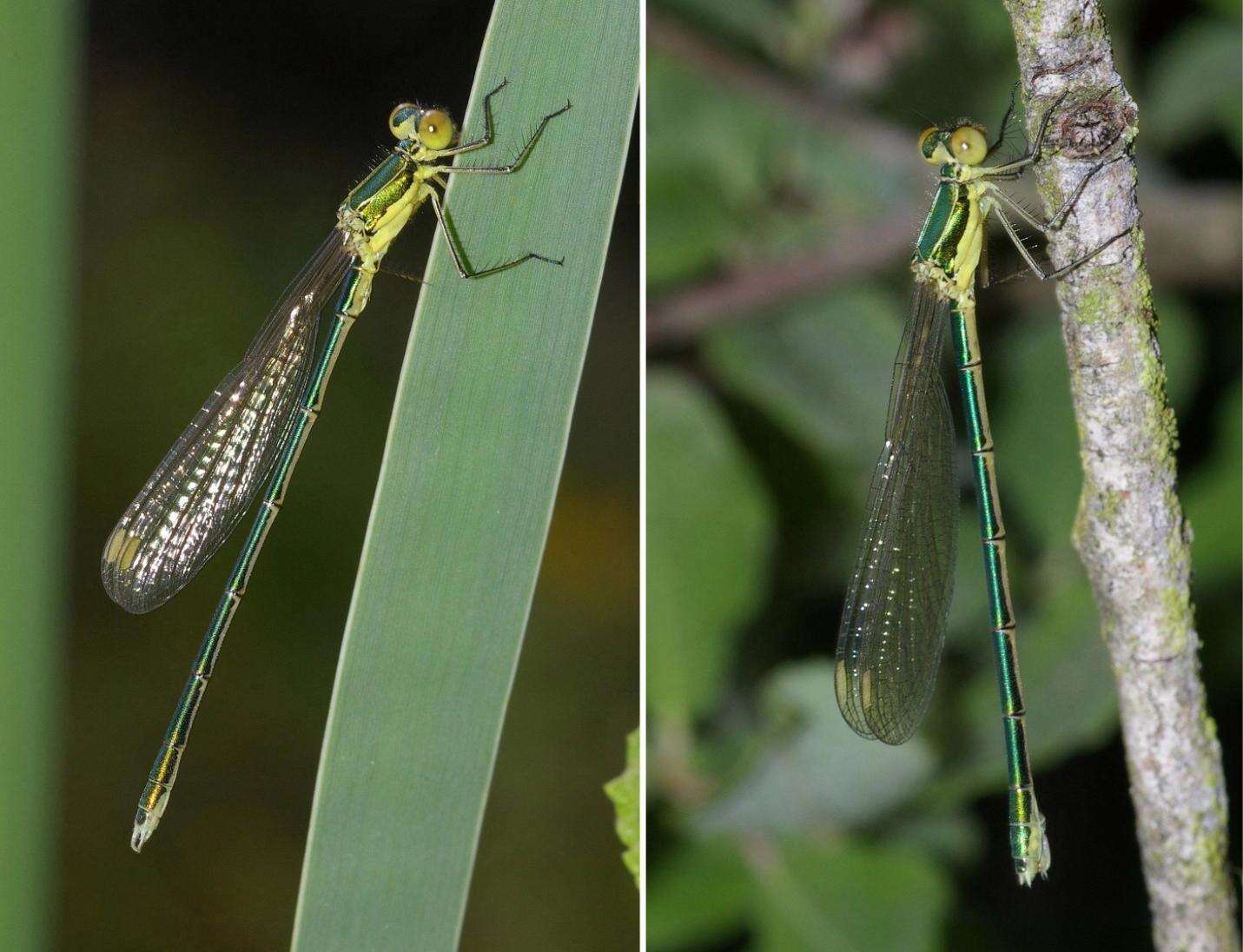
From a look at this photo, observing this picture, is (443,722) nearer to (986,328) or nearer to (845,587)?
(845,587)

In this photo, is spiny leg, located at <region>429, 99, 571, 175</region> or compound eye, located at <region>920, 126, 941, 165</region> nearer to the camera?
spiny leg, located at <region>429, 99, 571, 175</region>

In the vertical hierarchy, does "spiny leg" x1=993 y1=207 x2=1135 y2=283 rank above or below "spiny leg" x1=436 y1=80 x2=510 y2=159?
below

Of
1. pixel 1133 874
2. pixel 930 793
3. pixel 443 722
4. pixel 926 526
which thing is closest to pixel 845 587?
pixel 926 526

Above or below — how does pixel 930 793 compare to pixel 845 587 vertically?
below

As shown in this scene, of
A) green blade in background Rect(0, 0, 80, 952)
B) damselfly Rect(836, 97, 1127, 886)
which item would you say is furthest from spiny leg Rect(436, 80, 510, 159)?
damselfly Rect(836, 97, 1127, 886)

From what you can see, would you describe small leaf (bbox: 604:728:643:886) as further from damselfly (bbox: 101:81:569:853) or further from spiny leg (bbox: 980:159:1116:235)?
spiny leg (bbox: 980:159:1116:235)

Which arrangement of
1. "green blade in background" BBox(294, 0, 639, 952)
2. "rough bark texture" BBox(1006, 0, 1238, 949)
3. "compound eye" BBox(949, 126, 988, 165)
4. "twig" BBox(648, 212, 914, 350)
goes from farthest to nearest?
"twig" BBox(648, 212, 914, 350) < "compound eye" BBox(949, 126, 988, 165) < "green blade in background" BBox(294, 0, 639, 952) < "rough bark texture" BBox(1006, 0, 1238, 949)

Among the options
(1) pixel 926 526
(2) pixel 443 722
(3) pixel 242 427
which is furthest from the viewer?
(1) pixel 926 526
